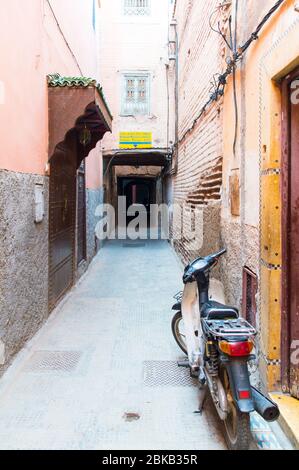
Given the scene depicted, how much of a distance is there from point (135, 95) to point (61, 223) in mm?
8394

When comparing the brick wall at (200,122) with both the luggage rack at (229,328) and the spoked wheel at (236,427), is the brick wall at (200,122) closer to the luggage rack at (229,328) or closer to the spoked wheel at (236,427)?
the luggage rack at (229,328)

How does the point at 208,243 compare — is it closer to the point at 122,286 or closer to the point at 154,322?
the point at 154,322

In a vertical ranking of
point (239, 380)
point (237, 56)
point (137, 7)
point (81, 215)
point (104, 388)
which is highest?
point (137, 7)

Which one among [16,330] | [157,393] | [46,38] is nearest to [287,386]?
[157,393]

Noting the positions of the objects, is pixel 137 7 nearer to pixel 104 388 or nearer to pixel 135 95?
pixel 135 95

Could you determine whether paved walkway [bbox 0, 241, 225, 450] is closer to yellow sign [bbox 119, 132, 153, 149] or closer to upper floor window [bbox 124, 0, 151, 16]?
yellow sign [bbox 119, 132, 153, 149]

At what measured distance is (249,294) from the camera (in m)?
4.23

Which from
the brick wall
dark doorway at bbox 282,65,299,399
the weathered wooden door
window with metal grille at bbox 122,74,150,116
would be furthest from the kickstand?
window with metal grille at bbox 122,74,150,116

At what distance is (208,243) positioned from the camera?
252 inches

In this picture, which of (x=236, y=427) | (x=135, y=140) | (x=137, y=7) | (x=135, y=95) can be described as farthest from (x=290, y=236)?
(x=137, y=7)

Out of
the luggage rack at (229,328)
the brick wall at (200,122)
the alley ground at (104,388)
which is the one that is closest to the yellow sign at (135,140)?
the brick wall at (200,122)

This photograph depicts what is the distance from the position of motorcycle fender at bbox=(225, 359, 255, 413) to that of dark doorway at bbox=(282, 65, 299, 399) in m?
0.66

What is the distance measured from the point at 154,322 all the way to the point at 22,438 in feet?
10.1

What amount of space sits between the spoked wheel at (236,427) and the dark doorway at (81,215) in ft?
20.8
